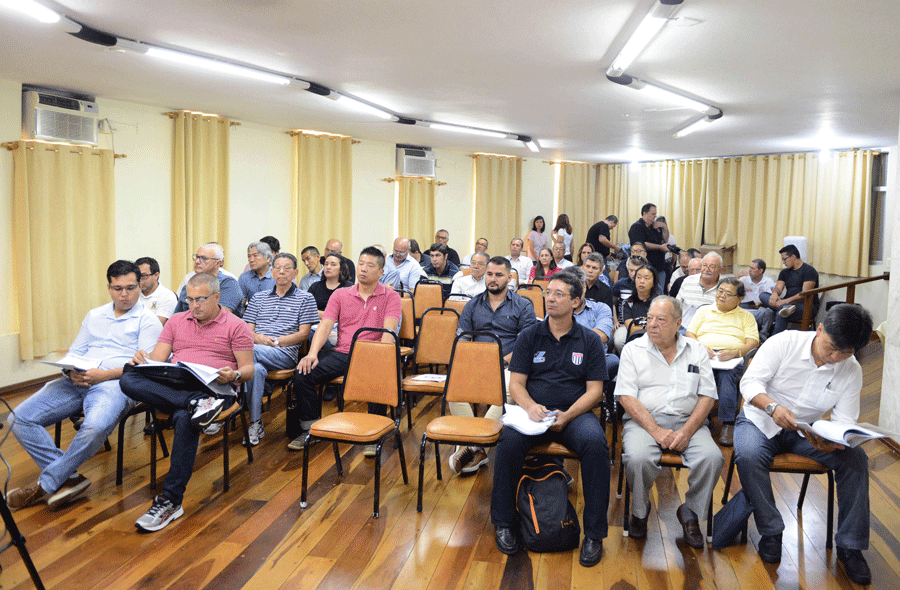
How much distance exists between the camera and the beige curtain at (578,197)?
12953 mm

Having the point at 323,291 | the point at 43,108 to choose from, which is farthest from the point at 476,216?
the point at 43,108

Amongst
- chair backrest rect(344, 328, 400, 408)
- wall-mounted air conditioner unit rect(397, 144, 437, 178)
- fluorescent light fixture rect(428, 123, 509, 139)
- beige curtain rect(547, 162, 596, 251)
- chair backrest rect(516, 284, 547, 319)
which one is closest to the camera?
chair backrest rect(344, 328, 400, 408)

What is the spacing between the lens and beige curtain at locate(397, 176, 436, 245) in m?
10.3

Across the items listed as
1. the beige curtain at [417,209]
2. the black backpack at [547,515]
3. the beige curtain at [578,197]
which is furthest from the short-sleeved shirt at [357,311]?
the beige curtain at [578,197]

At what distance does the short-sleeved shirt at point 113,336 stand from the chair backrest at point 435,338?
5.66ft

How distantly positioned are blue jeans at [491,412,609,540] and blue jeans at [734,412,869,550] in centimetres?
67

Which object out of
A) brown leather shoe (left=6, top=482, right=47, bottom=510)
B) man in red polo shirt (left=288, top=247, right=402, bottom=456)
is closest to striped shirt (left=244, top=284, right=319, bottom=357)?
man in red polo shirt (left=288, top=247, right=402, bottom=456)

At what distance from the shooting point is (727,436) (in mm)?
4480

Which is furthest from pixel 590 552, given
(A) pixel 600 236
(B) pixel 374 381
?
(A) pixel 600 236

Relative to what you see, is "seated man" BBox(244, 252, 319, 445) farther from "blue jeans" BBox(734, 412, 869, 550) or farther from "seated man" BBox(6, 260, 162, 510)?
"blue jeans" BBox(734, 412, 869, 550)

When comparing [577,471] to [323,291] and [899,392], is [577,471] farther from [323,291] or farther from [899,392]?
[323,291]

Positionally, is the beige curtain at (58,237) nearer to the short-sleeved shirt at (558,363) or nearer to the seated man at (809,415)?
the short-sleeved shirt at (558,363)

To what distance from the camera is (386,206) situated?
33.6ft

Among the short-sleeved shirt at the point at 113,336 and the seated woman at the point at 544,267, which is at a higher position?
the seated woman at the point at 544,267
